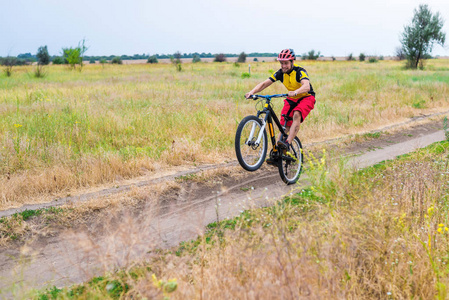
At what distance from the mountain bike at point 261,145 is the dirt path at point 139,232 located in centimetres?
34

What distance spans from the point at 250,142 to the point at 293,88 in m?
1.29

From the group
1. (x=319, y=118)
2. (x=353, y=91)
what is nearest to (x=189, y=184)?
(x=319, y=118)

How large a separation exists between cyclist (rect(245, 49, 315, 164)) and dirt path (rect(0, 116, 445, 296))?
0.96 metres

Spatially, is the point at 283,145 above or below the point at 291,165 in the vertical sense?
above

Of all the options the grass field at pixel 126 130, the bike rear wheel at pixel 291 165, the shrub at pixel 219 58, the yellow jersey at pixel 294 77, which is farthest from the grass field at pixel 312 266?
the shrub at pixel 219 58

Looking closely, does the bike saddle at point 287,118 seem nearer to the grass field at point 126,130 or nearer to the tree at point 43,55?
the grass field at point 126,130

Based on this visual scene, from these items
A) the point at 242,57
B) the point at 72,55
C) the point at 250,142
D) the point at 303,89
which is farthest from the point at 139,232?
the point at 242,57

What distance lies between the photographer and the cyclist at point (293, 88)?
6453mm

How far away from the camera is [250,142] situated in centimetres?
637

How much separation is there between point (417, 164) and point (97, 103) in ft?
34.8

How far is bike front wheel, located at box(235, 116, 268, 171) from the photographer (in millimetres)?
6316

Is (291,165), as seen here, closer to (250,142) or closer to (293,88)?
(250,142)

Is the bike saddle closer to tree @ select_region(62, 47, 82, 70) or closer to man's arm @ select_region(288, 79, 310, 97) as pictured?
man's arm @ select_region(288, 79, 310, 97)

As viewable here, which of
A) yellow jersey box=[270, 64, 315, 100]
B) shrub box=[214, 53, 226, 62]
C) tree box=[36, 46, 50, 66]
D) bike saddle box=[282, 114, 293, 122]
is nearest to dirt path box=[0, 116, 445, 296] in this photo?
bike saddle box=[282, 114, 293, 122]
